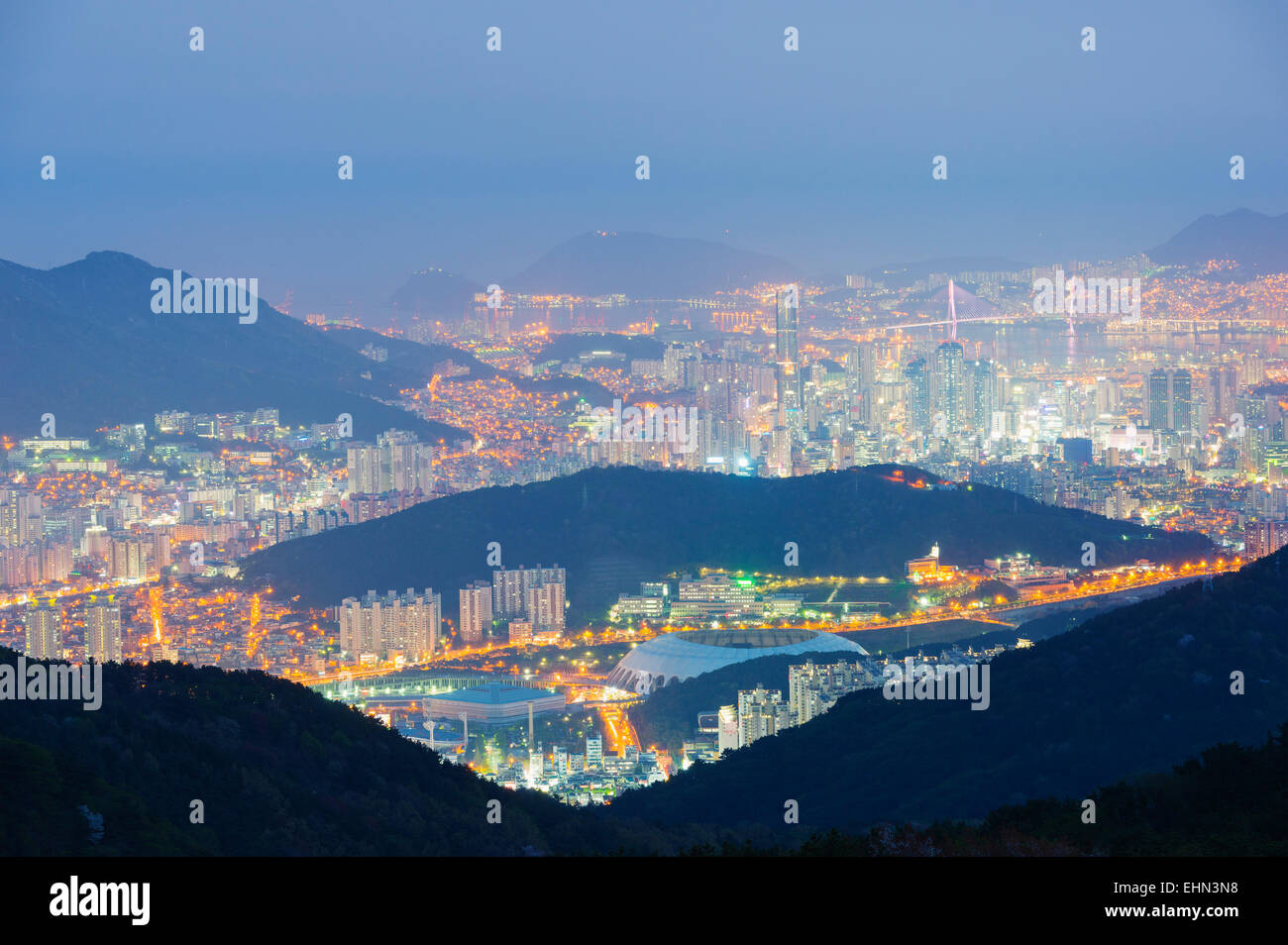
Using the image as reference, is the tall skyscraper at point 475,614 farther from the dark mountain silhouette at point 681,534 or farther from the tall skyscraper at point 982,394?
the tall skyscraper at point 982,394

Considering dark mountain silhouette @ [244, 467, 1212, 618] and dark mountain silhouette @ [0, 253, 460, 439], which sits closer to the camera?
dark mountain silhouette @ [244, 467, 1212, 618]

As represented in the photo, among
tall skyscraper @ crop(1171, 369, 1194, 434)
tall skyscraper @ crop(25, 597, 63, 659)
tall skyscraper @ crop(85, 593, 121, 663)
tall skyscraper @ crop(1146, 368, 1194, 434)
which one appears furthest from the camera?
tall skyscraper @ crop(1146, 368, 1194, 434)

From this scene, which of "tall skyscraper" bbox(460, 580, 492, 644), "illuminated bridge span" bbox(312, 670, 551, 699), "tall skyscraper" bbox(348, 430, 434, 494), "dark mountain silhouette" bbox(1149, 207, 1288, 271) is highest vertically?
"dark mountain silhouette" bbox(1149, 207, 1288, 271)

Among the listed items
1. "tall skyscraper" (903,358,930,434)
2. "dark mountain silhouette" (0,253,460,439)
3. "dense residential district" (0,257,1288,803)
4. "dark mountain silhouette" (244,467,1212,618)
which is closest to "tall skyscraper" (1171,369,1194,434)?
"dense residential district" (0,257,1288,803)

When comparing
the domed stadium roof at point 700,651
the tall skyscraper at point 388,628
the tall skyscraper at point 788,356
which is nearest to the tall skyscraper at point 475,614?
the tall skyscraper at point 388,628

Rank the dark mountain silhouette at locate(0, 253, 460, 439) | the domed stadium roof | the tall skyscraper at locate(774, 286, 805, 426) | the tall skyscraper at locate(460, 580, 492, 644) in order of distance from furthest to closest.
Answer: the tall skyscraper at locate(774, 286, 805, 426)
the dark mountain silhouette at locate(0, 253, 460, 439)
the tall skyscraper at locate(460, 580, 492, 644)
the domed stadium roof

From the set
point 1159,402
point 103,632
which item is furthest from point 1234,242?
point 103,632

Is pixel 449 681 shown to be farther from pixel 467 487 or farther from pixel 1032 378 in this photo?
pixel 1032 378

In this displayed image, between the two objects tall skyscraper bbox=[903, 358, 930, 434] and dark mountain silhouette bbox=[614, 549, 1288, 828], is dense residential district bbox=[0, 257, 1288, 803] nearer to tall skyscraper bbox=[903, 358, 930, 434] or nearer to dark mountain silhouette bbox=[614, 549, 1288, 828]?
tall skyscraper bbox=[903, 358, 930, 434]
